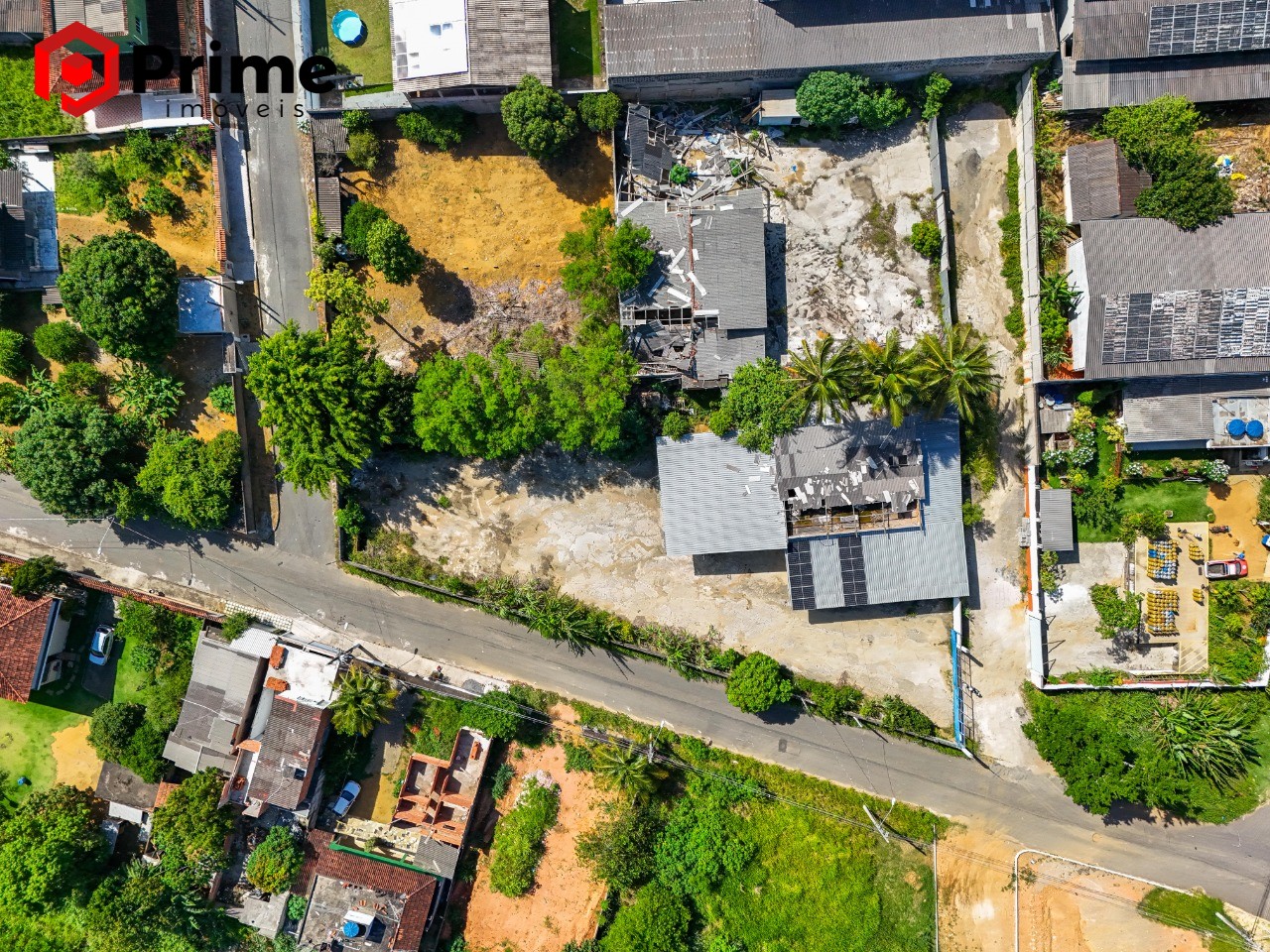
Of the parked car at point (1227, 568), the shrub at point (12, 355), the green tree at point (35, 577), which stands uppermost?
the shrub at point (12, 355)

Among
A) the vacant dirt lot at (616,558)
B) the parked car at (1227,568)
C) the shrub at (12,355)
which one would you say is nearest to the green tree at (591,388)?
the vacant dirt lot at (616,558)

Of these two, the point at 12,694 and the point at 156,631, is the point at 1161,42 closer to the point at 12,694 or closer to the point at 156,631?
the point at 156,631

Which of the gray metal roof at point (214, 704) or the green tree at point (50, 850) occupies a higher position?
the gray metal roof at point (214, 704)

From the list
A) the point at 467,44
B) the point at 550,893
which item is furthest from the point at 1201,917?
the point at 467,44

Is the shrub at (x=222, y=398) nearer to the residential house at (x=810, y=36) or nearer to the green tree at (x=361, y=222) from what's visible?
the green tree at (x=361, y=222)

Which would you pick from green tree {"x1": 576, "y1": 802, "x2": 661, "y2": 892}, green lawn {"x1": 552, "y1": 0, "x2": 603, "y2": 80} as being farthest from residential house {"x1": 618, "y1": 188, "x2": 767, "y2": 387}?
green tree {"x1": 576, "y1": 802, "x2": 661, "y2": 892}

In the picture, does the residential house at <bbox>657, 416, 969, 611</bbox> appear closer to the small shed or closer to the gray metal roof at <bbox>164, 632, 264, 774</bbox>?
the small shed
